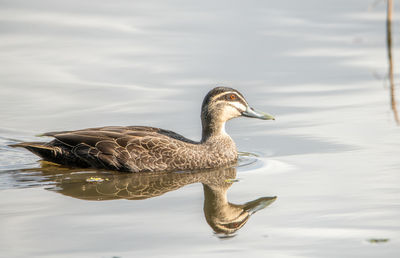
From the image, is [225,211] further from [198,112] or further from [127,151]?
[198,112]

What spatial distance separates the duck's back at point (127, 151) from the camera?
521 inches

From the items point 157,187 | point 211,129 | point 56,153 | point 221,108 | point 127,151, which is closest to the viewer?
point 157,187

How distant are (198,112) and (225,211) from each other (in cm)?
532

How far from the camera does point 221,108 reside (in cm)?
1398

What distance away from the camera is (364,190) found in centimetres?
1157

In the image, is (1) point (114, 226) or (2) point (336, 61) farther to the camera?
(2) point (336, 61)

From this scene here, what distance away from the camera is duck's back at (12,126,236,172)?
13.2 meters

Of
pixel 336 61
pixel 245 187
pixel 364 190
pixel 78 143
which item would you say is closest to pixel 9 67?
pixel 78 143

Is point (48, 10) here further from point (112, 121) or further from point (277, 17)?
point (112, 121)

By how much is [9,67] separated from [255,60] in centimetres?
574

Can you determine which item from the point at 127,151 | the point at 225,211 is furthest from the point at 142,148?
A: the point at 225,211

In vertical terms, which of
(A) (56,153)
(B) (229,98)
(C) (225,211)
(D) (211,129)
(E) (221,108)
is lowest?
(C) (225,211)

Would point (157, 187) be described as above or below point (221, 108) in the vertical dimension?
below

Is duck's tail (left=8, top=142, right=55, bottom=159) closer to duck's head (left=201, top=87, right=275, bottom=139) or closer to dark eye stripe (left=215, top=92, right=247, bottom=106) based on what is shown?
duck's head (left=201, top=87, right=275, bottom=139)
